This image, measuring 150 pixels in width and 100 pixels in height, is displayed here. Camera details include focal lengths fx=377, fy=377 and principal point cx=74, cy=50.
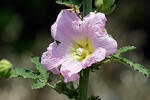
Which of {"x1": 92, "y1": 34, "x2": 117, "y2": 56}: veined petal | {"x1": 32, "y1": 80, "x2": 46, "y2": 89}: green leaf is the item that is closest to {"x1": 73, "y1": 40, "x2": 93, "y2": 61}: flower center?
{"x1": 92, "y1": 34, "x2": 117, "y2": 56}: veined petal

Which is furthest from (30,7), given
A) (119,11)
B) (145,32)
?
(145,32)

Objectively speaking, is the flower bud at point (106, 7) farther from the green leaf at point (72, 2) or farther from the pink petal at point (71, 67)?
the pink petal at point (71, 67)

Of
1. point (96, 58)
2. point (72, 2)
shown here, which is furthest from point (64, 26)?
point (96, 58)

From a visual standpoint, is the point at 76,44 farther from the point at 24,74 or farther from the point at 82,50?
the point at 24,74

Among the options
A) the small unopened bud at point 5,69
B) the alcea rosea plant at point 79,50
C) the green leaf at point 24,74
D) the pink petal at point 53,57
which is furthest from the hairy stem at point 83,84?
the small unopened bud at point 5,69

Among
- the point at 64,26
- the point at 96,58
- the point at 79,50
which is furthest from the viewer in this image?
the point at 79,50

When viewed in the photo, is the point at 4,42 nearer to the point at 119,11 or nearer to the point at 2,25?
the point at 2,25

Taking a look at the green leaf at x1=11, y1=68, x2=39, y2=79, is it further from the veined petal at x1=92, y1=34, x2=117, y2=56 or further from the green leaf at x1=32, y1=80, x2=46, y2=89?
the veined petal at x1=92, y1=34, x2=117, y2=56
